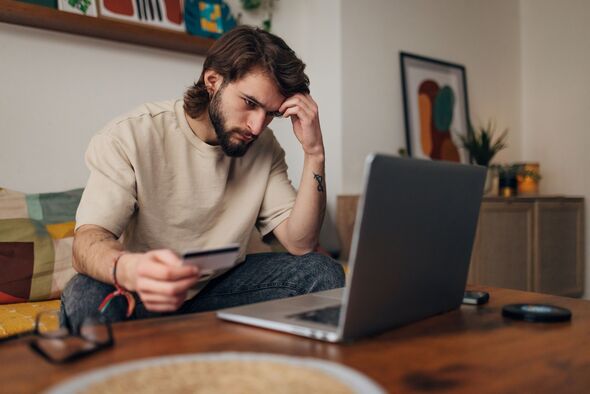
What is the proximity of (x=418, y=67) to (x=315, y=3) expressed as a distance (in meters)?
0.72

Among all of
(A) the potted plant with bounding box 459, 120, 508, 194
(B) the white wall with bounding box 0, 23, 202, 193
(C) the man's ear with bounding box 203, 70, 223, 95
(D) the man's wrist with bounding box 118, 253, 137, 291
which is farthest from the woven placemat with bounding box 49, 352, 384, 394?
(A) the potted plant with bounding box 459, 120, 508, 194

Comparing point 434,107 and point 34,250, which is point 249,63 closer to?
point 34,250

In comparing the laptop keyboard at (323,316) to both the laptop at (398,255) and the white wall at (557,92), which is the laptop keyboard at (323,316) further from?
the white wall at (557,92)

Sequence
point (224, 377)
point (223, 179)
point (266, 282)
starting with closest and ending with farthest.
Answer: point (224, 377)
point (266, 282)
point (223, 179)

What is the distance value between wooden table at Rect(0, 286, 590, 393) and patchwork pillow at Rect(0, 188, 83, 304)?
3.45 ft

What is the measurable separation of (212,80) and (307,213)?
0.45 meters

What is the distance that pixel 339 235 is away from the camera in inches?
114

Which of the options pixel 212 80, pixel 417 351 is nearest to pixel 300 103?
pixel 212 80

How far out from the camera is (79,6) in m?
2.22

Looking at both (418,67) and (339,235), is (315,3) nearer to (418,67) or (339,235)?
(418,67)

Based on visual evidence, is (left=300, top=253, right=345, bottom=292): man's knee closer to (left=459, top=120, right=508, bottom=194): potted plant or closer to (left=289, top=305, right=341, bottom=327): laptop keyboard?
(left=289, top=305, right=341, bottom=327): laptop keyboard

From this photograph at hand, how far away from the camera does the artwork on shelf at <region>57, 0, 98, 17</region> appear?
2.18 metres

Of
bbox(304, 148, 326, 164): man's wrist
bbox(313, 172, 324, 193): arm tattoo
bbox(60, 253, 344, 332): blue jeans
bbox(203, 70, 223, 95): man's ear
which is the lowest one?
bbox(60, 253, 344, 332): blue jeans

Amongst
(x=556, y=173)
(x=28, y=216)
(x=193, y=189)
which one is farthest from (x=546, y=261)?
Result: (x=28, y=216)
